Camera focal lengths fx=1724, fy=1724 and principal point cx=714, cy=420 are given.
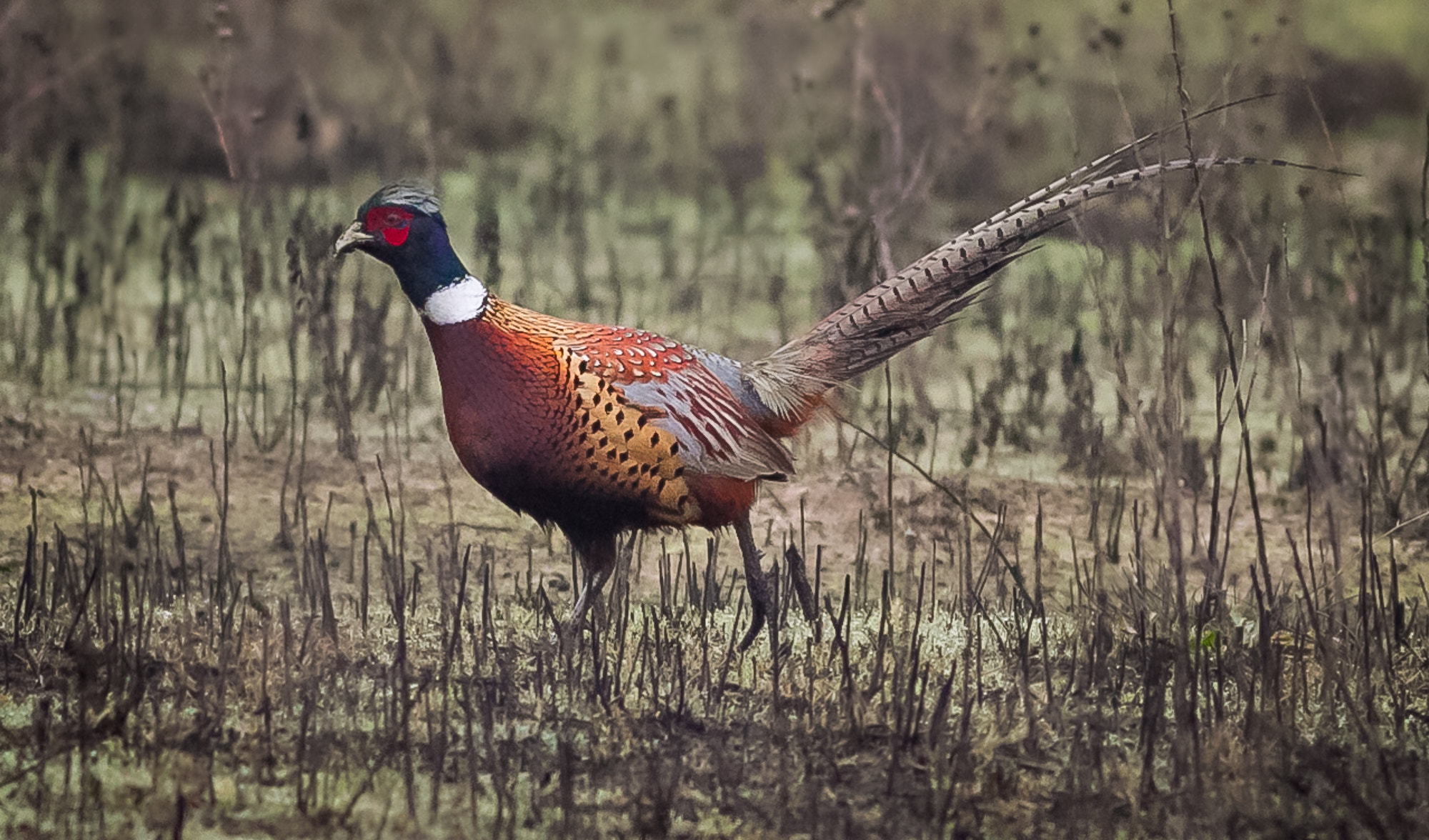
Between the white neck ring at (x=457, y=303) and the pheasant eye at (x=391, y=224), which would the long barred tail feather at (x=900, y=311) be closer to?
the white neck ring at (x=457, y=303)

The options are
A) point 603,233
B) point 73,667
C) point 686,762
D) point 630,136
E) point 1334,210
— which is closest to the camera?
point 686,762

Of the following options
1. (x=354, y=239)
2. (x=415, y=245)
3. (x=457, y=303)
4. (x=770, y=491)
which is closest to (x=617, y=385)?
(x=457, y=303)

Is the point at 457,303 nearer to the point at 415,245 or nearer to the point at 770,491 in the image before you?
the point at 415,245

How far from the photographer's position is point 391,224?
4098 mm

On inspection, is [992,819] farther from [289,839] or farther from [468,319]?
[468,319]

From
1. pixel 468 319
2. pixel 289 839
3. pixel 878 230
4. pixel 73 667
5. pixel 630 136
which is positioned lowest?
pixel 289 839

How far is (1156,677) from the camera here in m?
3.56

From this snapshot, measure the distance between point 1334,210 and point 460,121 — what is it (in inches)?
217

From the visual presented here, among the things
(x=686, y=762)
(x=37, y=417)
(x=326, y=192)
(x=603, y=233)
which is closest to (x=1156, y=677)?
(x=686, y=762)

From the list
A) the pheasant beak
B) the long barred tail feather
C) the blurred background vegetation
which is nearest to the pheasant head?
the pheasant beak

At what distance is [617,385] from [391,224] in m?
0.66

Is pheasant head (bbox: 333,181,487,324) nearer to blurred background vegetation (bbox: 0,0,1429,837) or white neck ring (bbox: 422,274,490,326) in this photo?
white neck ring (bbox: 422,274,490,326)

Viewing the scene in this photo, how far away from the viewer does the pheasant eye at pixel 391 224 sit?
409cm

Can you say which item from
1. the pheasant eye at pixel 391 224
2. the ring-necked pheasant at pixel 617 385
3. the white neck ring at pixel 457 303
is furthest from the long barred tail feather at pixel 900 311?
the pheasant eye at pixel 391 224
